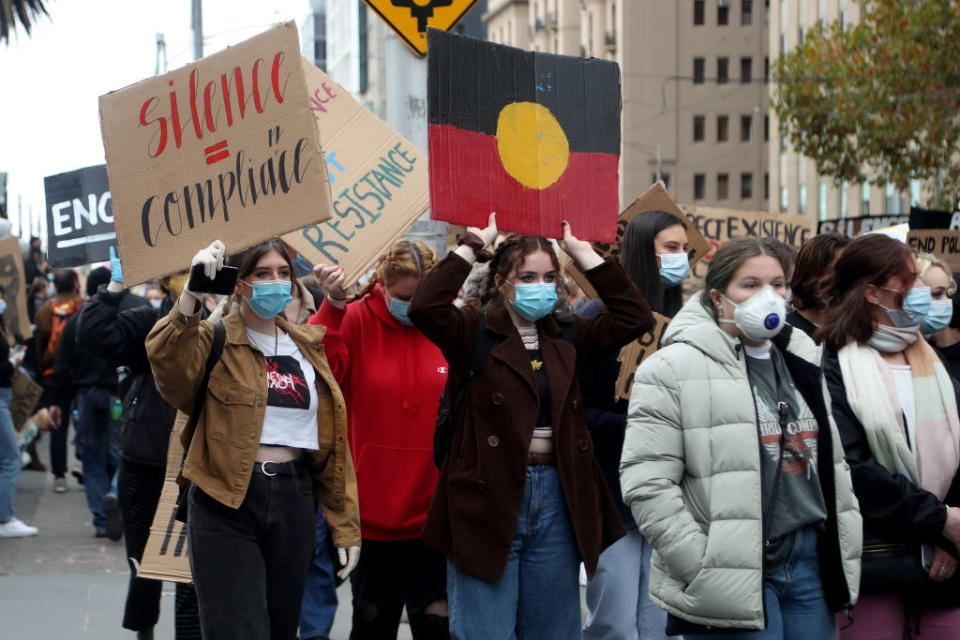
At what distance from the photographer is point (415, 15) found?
7406mm

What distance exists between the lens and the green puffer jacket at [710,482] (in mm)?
4266

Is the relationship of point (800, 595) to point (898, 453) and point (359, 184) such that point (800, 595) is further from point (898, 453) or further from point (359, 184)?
point (359, 184)

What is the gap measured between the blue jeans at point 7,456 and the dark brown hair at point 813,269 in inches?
274

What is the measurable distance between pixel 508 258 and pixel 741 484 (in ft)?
4.13

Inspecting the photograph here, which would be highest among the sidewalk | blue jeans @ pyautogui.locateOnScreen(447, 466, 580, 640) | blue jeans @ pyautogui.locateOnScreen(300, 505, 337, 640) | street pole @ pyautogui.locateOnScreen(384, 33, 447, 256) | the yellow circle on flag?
street pole @ pyautogui.locateOnScreen(384, 33, 447, 256)

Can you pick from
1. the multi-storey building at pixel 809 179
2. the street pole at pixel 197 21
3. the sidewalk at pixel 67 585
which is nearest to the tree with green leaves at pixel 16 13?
the street pole at pixel 197 21

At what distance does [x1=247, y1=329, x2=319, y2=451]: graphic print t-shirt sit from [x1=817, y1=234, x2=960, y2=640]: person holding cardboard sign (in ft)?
5.86

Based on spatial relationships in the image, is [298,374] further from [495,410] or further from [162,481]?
[162,481]

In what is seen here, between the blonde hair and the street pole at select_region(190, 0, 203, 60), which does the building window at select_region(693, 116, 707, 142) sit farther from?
the blonde hair

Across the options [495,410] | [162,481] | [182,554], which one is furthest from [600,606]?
[162,481]

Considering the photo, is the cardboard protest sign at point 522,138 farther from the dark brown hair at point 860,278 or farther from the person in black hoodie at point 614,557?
the dark brown hair at point 860,278

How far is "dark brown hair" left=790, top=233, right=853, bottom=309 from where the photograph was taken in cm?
600

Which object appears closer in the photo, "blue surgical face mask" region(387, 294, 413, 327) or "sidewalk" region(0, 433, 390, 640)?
"blue surgical face mask" region(387, 294, 413, 327)

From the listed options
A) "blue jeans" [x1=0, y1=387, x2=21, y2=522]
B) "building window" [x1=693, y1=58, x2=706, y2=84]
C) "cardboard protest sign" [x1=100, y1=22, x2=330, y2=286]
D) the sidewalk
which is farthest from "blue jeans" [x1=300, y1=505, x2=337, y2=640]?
"building window" [x1=693, y1=58, x2=706, y2=84]
